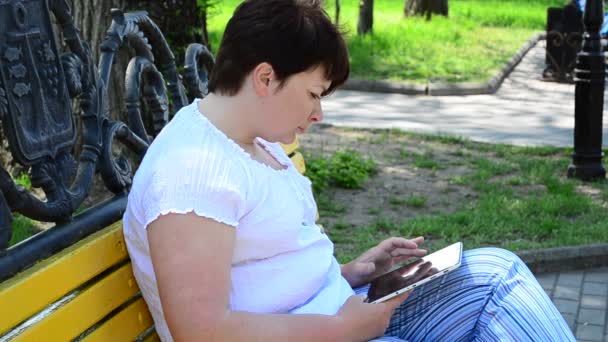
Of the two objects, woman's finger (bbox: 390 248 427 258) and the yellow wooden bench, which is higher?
the yellow wooden bench

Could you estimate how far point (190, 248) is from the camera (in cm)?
221

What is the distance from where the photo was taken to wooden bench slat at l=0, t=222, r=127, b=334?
2.08 meters

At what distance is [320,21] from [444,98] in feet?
29.1

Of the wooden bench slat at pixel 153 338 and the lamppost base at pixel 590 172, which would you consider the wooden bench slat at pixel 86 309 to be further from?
the lamppost base at pixel 590 172

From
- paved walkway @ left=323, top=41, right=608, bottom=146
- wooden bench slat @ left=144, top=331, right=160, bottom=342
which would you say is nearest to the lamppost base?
paved walkway @ left=323, top=41, right=608, bottom=146

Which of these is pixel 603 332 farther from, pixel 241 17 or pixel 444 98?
pixel 444 98

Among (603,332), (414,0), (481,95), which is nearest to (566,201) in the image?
(603,332)

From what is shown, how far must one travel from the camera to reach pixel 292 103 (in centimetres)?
244

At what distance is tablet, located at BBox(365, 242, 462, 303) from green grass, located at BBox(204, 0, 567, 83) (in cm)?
745

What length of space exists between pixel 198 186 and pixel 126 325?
1.54ft

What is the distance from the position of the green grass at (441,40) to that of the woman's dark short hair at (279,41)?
768 centimetres

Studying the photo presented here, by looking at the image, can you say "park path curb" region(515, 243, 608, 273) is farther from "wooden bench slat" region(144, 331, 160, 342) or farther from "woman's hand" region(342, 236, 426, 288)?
"wooden bench slat" region(144, 331, 160, 342)

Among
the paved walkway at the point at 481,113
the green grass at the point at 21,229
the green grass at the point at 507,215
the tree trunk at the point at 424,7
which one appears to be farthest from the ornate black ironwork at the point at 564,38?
the green grass at the point at 21,229

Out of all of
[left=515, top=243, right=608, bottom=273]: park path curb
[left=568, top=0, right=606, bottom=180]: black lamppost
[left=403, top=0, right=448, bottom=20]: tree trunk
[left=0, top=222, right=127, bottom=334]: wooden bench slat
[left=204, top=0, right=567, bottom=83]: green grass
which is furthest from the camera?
[left=403, top=0, right=448, bottom=20]: tree trunk
